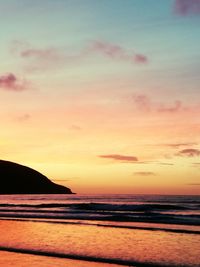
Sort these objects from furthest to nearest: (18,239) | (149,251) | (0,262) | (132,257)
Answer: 1. (18,239)
2. (149,251)
3. (132,257)
4. (0,262)

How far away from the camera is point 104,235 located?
2658cm

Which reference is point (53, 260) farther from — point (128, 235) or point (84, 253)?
point (128, 235)

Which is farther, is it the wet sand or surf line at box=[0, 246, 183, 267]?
surf line at box=[0, 246, 183, 267]

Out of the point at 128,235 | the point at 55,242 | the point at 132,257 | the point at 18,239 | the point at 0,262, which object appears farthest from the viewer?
the point at 128,235

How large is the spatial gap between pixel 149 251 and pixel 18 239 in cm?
882

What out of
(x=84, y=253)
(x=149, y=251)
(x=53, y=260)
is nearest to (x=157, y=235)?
(x=149, y=251)

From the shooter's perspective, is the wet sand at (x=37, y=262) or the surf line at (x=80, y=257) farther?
the surf line at (x=80, y=257)

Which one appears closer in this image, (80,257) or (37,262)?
(37,262)

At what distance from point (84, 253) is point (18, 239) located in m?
→ 7.01

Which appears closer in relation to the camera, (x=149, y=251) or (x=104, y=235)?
(x=149, y=251)

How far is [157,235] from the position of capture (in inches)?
1035

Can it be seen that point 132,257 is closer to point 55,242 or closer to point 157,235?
point 55,242

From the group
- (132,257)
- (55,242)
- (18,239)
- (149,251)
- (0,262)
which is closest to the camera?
(0,262)

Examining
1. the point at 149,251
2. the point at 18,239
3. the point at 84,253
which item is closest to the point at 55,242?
the point at 18,239
